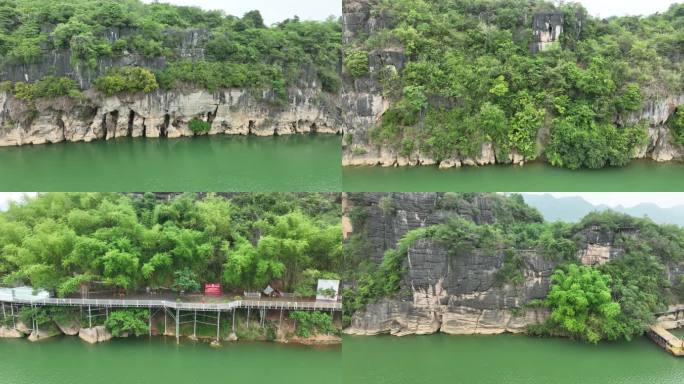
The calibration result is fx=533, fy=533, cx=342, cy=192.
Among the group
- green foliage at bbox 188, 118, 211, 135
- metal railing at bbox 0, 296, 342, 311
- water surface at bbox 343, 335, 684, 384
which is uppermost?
green foliage at bbox 188, 118, 211, 135

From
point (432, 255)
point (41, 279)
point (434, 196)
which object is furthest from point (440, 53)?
point (41, 279)

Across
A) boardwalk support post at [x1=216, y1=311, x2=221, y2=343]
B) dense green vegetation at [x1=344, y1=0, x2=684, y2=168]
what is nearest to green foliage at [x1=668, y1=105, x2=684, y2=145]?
dense green vegetation at [x1=344, y1=0, x2=684, y2=168]

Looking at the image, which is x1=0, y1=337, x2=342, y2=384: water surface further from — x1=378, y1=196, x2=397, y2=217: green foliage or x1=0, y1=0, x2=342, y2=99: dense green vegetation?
x1=0, y1=0, x2=342, y2=99: dense green vegetation

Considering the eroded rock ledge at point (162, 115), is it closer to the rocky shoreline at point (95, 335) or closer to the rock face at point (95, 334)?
the rocky shoreline at point (95, 335)

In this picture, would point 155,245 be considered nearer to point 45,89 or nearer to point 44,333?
point 44,333

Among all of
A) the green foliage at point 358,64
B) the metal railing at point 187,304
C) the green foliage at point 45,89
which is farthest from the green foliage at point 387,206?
the green foliage at point 45,89

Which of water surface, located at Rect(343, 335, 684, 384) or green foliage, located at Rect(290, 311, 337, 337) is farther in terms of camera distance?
green foliage, located at Rect(290, 311, 337, 337)

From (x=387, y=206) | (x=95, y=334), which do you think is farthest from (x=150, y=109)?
(x=387, y=206)

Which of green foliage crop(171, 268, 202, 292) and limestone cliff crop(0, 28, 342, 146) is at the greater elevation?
limestone cliff crop(0, 28, 342, 146)
